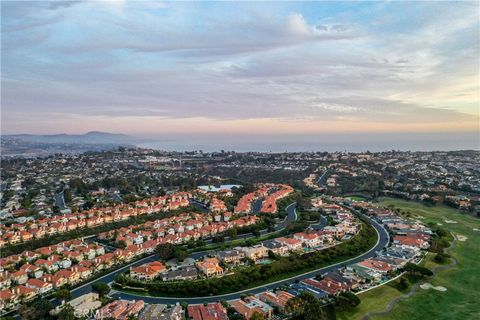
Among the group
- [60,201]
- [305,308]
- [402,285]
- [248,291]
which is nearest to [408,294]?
[402,285]

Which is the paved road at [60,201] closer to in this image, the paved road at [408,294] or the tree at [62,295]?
the tree at [62,295]

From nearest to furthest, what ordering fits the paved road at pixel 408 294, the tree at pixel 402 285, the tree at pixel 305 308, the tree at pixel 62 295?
the tree at pixel 305 308
the paved road at pixel 408 294
the tree at pixel 62 295
the tree at pixel 402 285

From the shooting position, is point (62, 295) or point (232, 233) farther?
point (232, 233)

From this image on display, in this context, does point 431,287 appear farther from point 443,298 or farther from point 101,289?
point 101,289

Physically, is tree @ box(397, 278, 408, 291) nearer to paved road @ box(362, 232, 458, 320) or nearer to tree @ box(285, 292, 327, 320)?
paved road @ box(362, 232, 458, 320)

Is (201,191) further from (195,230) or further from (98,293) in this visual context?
(98,293)

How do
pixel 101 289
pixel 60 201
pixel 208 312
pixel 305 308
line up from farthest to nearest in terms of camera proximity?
pixel 60 201 → pixel 101 289 → pixel 208 312 → pixel 305 308

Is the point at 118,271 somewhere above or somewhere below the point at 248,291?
below

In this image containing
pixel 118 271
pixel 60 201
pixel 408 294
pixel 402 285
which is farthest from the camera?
pixel 60 201

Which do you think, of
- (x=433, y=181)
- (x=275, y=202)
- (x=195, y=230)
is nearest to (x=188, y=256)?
(x=195, y=230)

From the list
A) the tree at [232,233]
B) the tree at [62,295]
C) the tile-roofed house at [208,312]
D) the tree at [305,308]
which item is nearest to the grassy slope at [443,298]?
the tree at [305,308]

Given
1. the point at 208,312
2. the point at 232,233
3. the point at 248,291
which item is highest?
the point at 232,233

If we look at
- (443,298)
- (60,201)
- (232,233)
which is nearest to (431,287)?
(443,298)
